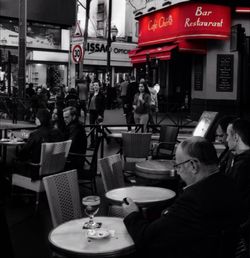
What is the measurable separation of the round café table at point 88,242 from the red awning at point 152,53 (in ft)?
53.2

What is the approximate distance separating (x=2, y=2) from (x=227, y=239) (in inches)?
608

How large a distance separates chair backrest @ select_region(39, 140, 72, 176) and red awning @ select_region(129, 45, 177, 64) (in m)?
13.1

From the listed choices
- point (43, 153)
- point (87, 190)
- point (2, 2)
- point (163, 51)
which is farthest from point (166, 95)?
point (43, 153)

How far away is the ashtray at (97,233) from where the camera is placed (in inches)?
126

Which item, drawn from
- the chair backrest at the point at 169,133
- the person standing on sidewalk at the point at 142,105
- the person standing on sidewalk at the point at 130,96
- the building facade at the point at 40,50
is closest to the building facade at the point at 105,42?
the building facade at the point at 40,50

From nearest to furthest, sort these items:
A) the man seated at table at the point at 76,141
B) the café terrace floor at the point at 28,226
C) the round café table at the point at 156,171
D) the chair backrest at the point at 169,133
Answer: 1. the café terrace floor at the point at 28,226
2. the round café table at the point at 156,171
3. the man seated at table at the point at 76,141
4. the chair backrest at the point at 169,133

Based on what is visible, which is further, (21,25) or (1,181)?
(21,25)

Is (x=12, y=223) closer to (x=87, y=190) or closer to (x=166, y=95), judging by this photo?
(x=87, y=190)

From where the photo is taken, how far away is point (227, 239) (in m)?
2.77

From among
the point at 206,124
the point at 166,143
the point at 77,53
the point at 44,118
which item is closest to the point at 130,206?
the point at 44,118

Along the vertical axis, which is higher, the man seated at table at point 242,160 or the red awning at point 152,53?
the red awning at point 152,53

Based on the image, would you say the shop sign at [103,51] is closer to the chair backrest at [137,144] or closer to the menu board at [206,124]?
the chair backrest at [137,144]

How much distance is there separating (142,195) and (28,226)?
2.33 metres

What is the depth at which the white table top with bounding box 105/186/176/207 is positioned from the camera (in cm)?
431
